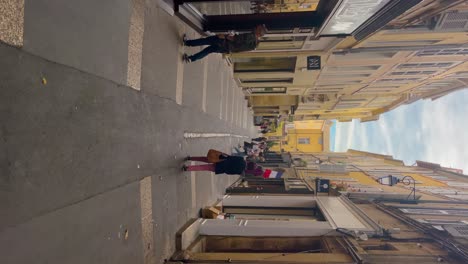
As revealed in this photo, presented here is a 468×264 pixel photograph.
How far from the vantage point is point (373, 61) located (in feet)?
51.5

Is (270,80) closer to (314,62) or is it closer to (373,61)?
(314,62)

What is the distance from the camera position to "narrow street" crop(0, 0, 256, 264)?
10.9 ft

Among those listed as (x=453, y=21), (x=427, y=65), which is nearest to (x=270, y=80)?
(x=427, y=65)

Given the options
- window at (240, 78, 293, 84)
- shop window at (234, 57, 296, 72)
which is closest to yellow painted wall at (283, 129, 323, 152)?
window at (240, 78, 293, 84)

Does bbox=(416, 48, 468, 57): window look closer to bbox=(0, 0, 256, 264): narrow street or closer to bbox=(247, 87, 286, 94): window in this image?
bbox=(247, 87, 286, 94): window

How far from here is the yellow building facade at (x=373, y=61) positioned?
37.6 ft

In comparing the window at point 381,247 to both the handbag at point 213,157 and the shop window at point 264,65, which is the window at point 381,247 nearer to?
the handbag at point 213,157

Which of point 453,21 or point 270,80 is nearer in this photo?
point 453,21

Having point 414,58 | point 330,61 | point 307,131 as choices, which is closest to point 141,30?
point 330,61

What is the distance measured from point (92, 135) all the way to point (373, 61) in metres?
14.7

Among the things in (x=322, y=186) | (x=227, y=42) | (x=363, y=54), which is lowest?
(x=322, y=186)

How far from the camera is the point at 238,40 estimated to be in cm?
842

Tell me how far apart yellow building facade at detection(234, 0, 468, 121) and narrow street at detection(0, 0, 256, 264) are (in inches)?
194

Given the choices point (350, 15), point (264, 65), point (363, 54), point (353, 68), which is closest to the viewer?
point (350, 15)
